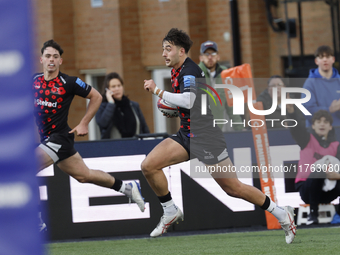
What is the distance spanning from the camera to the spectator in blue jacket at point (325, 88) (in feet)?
23.2

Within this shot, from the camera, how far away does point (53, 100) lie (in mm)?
5742

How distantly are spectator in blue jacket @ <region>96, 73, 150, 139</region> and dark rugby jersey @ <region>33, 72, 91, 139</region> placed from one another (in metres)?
1.62

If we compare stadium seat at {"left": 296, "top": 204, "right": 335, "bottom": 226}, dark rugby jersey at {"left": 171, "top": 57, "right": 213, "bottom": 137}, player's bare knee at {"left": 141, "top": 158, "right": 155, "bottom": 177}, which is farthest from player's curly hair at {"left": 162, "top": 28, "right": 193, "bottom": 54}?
stadium seat at {"left": 296, "top": 204, "right": 335, "bottom": 226}

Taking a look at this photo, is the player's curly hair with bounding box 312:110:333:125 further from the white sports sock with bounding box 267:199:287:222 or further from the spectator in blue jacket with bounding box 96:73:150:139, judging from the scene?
the spectator in blue jacket with bounding box 96:73:150:139

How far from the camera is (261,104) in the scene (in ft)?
23.0

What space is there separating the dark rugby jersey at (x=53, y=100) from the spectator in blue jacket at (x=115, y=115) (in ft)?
5.33

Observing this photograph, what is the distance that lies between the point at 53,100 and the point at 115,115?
6.27 ft

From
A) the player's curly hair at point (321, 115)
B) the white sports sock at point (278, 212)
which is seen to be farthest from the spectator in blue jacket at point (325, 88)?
the white sports sock at point (278, 212)

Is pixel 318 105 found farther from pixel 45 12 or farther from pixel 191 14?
pixel 45 12

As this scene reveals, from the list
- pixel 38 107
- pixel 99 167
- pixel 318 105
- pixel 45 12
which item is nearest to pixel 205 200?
pixel 99 167

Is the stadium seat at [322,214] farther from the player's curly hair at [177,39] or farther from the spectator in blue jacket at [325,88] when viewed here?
the player's curly hair at [177,39]

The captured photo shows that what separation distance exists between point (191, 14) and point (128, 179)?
639 centimetres

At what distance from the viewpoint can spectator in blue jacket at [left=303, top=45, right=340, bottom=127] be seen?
7062mm

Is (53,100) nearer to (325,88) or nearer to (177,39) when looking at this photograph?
(177,39)
